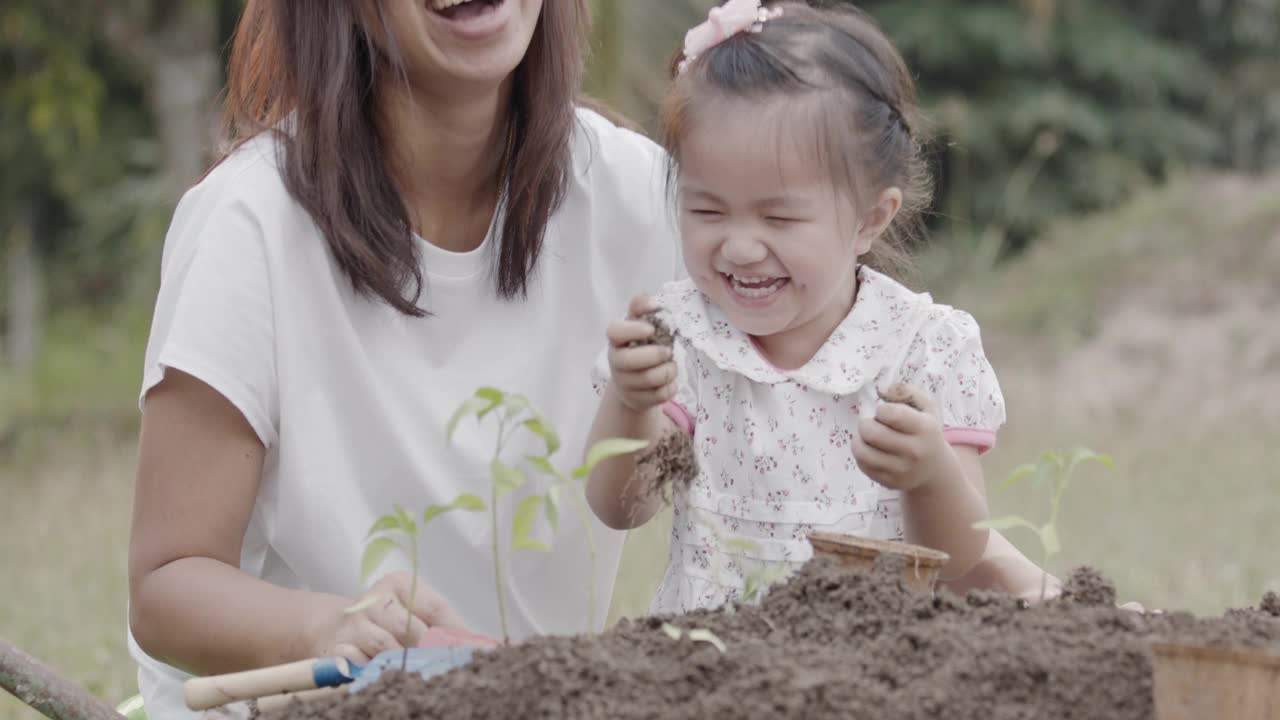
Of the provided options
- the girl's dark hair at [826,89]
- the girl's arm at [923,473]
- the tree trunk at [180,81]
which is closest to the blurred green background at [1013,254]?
the tree trunk at [180,81]

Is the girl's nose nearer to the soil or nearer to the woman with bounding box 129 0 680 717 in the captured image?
the woman with bounding box 129 0 680 717

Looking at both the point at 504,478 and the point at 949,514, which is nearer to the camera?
the point at 504,478

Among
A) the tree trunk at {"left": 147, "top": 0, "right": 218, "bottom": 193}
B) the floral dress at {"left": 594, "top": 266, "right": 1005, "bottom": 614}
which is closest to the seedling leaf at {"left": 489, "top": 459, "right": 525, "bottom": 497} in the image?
the floral dress at {"left": 594, "top": 266, "right": 1005, "bottom": 614}

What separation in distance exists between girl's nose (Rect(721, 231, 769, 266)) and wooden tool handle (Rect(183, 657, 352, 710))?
0.79 meters

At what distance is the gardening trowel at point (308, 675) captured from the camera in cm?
154

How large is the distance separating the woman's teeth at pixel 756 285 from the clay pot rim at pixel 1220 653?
36.8 inches

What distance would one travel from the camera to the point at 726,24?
7.10 ft

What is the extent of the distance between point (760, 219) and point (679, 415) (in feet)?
1.07

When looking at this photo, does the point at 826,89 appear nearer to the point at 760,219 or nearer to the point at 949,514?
the point at 760,219

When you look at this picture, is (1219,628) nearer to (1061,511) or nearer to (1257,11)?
(1061,511)

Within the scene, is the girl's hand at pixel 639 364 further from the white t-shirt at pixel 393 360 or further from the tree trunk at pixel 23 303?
the tree trunk at pixel 23 303

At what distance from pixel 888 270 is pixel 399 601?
1.04 metres

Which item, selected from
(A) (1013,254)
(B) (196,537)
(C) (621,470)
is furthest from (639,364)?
(A) (1013,254)

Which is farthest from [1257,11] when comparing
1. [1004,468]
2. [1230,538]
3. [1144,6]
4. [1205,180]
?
[1230,538]
